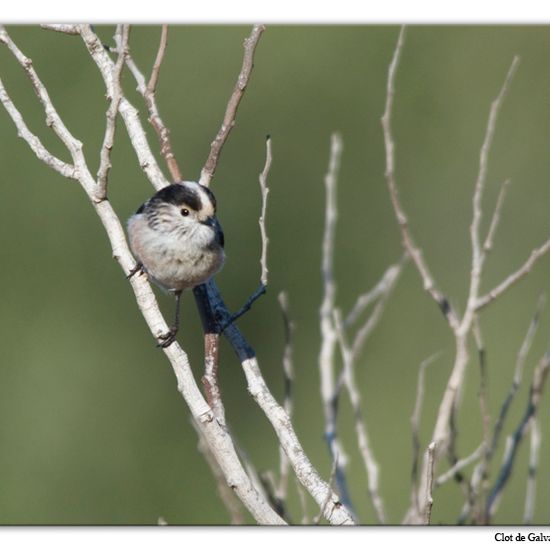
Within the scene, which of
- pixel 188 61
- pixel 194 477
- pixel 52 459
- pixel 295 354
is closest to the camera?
pixel 52 459

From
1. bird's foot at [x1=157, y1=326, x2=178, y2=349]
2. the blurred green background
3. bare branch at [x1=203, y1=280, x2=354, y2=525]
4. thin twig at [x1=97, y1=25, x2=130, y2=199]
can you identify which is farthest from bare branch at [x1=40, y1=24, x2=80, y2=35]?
the blurred green background

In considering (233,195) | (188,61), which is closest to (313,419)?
(233,195)

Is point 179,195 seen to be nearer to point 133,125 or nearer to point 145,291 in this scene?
point 133,125

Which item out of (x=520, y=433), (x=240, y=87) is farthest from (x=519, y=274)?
(x=240, y=87)

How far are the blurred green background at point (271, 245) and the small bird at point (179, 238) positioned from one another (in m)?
1.14

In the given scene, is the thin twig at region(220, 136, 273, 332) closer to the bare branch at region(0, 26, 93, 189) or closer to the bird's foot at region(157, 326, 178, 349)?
the bird's foot at region(157, 326, 178, 349)

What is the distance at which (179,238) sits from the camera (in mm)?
2613

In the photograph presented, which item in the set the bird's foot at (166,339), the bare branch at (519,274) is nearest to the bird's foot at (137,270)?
the bird's foot at (166,339)

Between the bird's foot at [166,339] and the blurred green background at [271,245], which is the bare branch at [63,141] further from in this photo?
the blurred green background at [271,245]

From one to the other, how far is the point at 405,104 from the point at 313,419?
1541mm

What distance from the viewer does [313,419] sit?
15.9 feet

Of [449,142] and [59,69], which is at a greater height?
[59,69]

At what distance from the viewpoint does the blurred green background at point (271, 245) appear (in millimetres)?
3807

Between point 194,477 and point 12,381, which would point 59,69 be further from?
point 194,477
